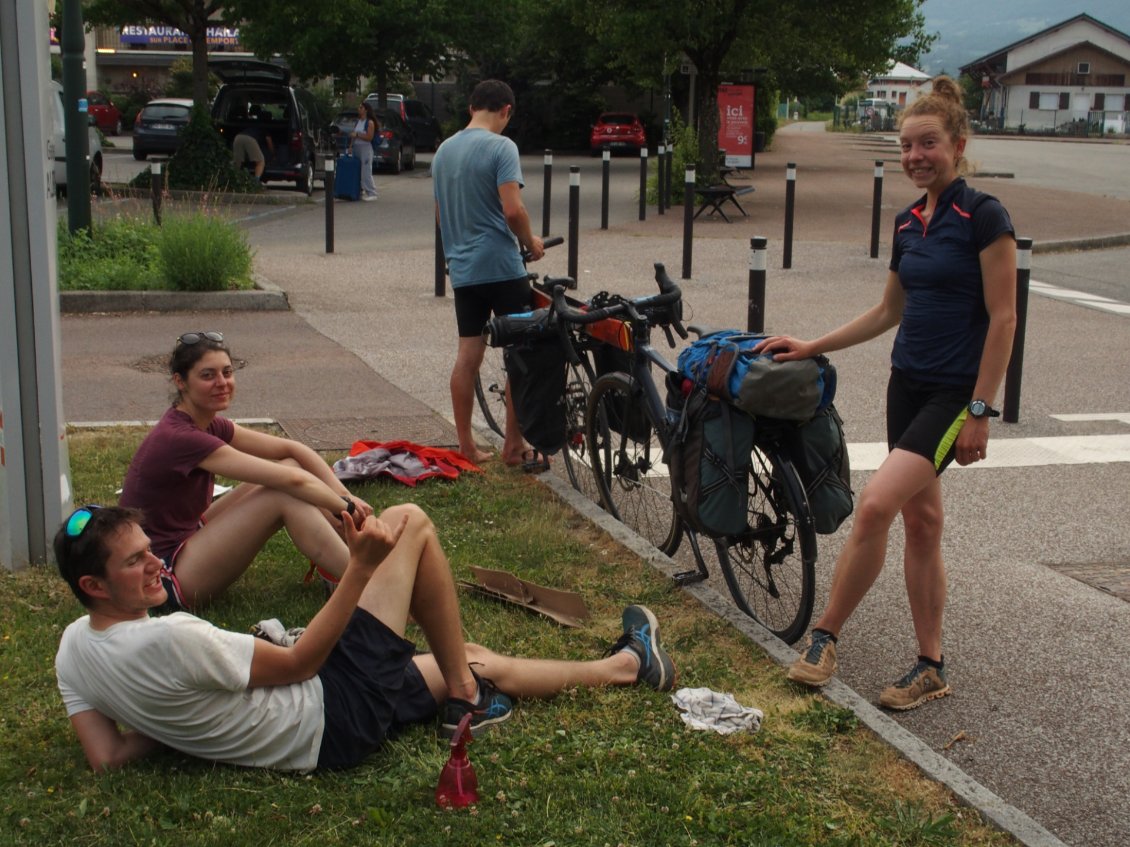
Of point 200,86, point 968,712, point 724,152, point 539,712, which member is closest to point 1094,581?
point 968,712

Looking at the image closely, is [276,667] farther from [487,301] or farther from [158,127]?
[158,127]

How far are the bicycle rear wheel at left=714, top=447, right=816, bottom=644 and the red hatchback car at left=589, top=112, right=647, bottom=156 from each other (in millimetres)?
39241

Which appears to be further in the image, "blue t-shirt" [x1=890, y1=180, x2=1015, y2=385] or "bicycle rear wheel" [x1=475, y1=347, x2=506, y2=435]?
"bicycle rear wheel" [x1=475, y1=347, x2=506, y2=435]

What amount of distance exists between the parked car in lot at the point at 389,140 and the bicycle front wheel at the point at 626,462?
2849 centimetres

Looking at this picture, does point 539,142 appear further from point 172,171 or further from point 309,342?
point 309,342

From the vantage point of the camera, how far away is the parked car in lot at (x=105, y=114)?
49938mm

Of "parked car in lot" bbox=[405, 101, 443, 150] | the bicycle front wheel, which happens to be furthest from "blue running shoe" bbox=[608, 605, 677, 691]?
"parked car in lot" bbox=[405, 101, 443, 150]

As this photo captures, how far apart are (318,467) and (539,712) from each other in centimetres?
145

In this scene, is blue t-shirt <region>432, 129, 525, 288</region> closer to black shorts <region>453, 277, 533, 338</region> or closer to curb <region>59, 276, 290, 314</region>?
black shorts <region>453, 277, 533, 338</region>

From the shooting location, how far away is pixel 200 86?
2652 cm

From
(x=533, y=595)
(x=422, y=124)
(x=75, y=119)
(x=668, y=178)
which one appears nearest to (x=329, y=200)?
(x=75, y=119)

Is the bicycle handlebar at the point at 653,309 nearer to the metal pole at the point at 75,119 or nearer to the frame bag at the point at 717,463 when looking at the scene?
the frame bag at the point at 717,463

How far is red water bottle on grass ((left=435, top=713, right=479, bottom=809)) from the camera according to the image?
11.8 ft

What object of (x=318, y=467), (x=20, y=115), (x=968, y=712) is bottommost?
(x=968, y=712)
